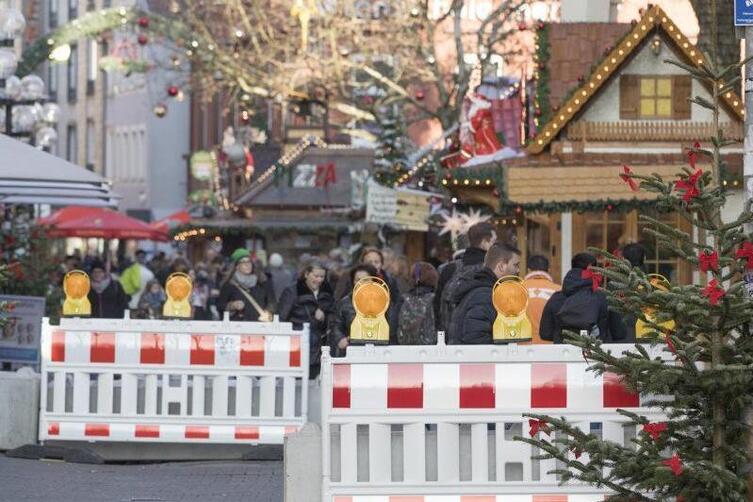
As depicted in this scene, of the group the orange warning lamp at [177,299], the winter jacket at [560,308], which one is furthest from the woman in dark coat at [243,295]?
the winter jacket at [560,308]

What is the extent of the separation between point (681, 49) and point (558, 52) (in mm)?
1750

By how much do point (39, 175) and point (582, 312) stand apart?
248 inches

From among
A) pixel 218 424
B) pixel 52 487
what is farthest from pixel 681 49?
pixel 52 487

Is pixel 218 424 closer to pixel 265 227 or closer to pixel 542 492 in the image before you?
pixel 542 492

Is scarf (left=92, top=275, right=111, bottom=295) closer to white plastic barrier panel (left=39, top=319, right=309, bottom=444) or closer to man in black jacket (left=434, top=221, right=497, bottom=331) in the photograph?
white plastic barrier panel (left=39, top=319, right=309, bottom=444)

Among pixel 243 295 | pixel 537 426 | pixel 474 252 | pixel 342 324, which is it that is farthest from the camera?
pixel 243 295

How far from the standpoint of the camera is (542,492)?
10.5 meters

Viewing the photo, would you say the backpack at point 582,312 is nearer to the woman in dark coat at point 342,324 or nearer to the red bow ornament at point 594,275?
the woman in dark coat at point 342,324

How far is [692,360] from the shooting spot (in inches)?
332

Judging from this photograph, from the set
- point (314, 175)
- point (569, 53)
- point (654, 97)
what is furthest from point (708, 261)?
point (314, 175)

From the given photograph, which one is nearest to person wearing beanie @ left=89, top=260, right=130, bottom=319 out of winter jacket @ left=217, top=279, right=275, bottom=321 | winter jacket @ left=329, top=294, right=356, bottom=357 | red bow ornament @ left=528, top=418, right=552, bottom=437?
winter jacket @ left=217, top=279, right=275, bottom=321

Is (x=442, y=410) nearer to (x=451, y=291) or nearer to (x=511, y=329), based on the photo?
(x=511, y=329)

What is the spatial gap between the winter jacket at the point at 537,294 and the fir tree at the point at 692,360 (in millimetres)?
6819

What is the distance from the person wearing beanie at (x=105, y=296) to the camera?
27.8 m
